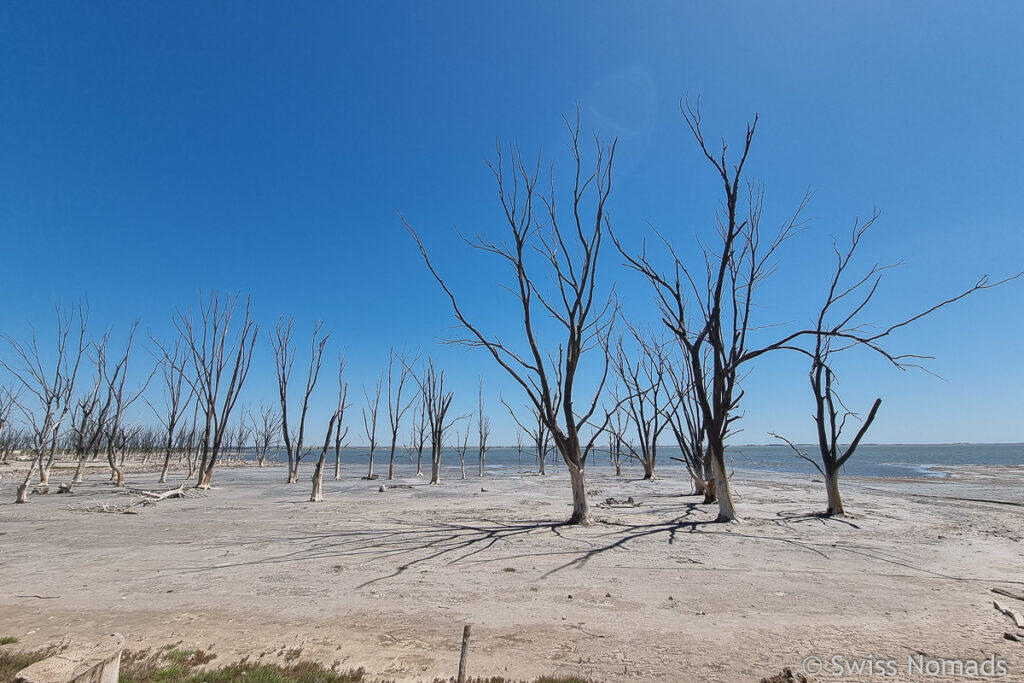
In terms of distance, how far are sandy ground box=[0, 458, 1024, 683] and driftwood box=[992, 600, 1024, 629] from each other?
7cm

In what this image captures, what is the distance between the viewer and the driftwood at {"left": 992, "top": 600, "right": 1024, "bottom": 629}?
4113 mm

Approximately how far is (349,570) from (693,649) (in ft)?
14.4

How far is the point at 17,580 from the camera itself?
5.59 metres

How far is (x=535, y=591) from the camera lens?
520 centimetres

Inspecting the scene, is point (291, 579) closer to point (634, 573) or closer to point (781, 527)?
point (634, 573)

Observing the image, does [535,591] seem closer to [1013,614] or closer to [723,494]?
[1013,614]

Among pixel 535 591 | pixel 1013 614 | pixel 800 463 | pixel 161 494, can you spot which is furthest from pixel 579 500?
pixel 800 463

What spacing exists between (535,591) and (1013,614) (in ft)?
14.9

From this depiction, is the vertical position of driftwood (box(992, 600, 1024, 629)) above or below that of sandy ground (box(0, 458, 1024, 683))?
above

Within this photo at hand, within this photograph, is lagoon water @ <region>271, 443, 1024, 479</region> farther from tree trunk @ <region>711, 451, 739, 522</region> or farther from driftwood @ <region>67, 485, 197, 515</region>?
driftwood @ <region>67, 485, 197, 515</region>

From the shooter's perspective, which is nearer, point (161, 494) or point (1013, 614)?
point (1013, 614)

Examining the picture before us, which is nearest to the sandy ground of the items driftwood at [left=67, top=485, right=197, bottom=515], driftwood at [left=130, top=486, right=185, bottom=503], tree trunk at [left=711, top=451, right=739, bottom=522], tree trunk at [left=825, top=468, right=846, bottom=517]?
tree trunk at [left=711, top=451, right=739, bottom=522]

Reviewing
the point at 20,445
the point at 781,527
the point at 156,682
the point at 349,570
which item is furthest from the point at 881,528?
the point at 20,445

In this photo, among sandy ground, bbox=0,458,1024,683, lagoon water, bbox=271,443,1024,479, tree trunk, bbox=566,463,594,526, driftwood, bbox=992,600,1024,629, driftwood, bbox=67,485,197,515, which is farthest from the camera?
lagoon water, bbox=271,443,1024,479
